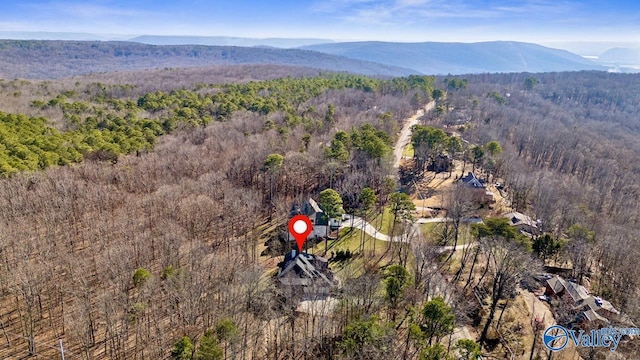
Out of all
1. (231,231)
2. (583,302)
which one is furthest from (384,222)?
(583,302)

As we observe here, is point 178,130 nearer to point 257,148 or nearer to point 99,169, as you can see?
point 257,148

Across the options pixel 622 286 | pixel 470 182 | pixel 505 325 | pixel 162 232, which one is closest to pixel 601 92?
pixel 470 182

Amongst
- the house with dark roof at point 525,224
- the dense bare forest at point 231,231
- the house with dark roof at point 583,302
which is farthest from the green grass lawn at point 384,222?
the house with dark roof at point 583,302

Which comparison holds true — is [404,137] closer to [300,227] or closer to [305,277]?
[300,227]

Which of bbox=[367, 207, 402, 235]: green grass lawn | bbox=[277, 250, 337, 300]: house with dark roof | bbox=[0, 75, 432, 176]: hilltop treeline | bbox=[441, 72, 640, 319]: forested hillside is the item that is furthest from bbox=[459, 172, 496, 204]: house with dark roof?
bbox=[0, 75, 432, 176]: hilltop treeline

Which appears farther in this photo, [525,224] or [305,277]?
[525,224]
